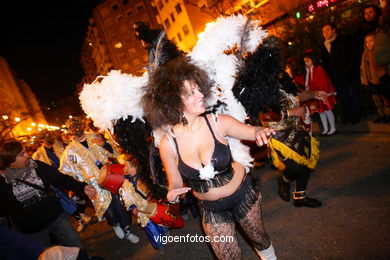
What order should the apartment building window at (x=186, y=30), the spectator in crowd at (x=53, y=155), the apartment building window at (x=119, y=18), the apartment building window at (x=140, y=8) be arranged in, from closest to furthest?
the spectator in crowd at (x=53, y=155) < the apartment building window at (x=186, y=30) < the apartment building window at (x=140, y=8) < the apartment building window at (x=119, y=18)

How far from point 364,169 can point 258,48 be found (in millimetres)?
2546

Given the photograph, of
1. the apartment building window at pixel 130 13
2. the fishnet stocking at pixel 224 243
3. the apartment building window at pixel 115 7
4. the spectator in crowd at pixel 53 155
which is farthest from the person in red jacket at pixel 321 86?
the apartment building window at pixel 115 7

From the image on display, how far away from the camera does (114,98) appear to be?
2.37 metres

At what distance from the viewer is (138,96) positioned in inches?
93.4

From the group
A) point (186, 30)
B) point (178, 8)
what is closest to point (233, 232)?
point (186, 30)

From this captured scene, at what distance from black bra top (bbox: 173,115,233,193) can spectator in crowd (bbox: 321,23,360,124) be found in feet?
14.5

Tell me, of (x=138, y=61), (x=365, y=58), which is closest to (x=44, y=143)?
(x=365, y=58)

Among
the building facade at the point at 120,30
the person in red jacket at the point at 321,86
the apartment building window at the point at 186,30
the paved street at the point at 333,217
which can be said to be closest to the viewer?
the paved street at the point at 333,217

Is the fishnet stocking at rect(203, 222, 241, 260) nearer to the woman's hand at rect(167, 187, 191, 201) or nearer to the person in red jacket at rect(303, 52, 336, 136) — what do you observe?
the woman's hand at rect(167, 187, 191, 201)

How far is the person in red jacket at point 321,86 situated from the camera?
504 centimetres

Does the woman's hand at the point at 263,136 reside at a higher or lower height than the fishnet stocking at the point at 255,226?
higher

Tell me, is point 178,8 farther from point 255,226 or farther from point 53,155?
point 255,226

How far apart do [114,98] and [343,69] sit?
493 centimetres

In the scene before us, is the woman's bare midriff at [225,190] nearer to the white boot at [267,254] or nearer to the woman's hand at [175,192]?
the woman's hand at [175,192]
